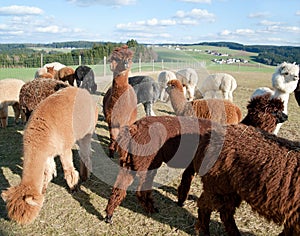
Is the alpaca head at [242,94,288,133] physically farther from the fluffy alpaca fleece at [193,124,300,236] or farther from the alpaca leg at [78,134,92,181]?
the alpaca leg at [78,134,92,181]

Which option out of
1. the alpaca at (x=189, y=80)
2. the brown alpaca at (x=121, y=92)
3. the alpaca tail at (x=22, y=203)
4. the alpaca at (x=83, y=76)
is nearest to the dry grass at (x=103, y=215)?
the alpaca tail at (x=22, y=203)

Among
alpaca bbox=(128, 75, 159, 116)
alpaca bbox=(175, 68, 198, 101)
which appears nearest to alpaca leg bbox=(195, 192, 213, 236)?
alpaca bbox=(128, 75, 159, 116)

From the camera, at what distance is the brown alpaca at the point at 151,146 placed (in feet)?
11.6

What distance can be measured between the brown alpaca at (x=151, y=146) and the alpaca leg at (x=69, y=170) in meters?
0.87

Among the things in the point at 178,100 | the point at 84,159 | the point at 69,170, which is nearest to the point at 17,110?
the point at 84,159

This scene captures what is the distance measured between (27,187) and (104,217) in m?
1.10

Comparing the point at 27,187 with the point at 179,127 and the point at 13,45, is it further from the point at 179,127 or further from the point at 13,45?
the point at 13,45

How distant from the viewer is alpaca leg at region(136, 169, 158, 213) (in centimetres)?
369

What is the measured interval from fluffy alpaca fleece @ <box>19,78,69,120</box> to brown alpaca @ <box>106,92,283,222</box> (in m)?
2.17

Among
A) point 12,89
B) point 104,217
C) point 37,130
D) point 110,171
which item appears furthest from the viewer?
point 12,89

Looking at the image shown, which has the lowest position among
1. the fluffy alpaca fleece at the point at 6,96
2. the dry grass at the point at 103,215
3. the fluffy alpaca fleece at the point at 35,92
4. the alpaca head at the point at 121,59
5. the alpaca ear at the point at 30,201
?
the dry grass at the point at 103,215

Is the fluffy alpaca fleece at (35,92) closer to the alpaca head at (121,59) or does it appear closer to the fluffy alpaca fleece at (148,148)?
the alpaca head at (121,59)

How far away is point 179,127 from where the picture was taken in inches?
144

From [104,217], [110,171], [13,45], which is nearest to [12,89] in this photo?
[110,171]
